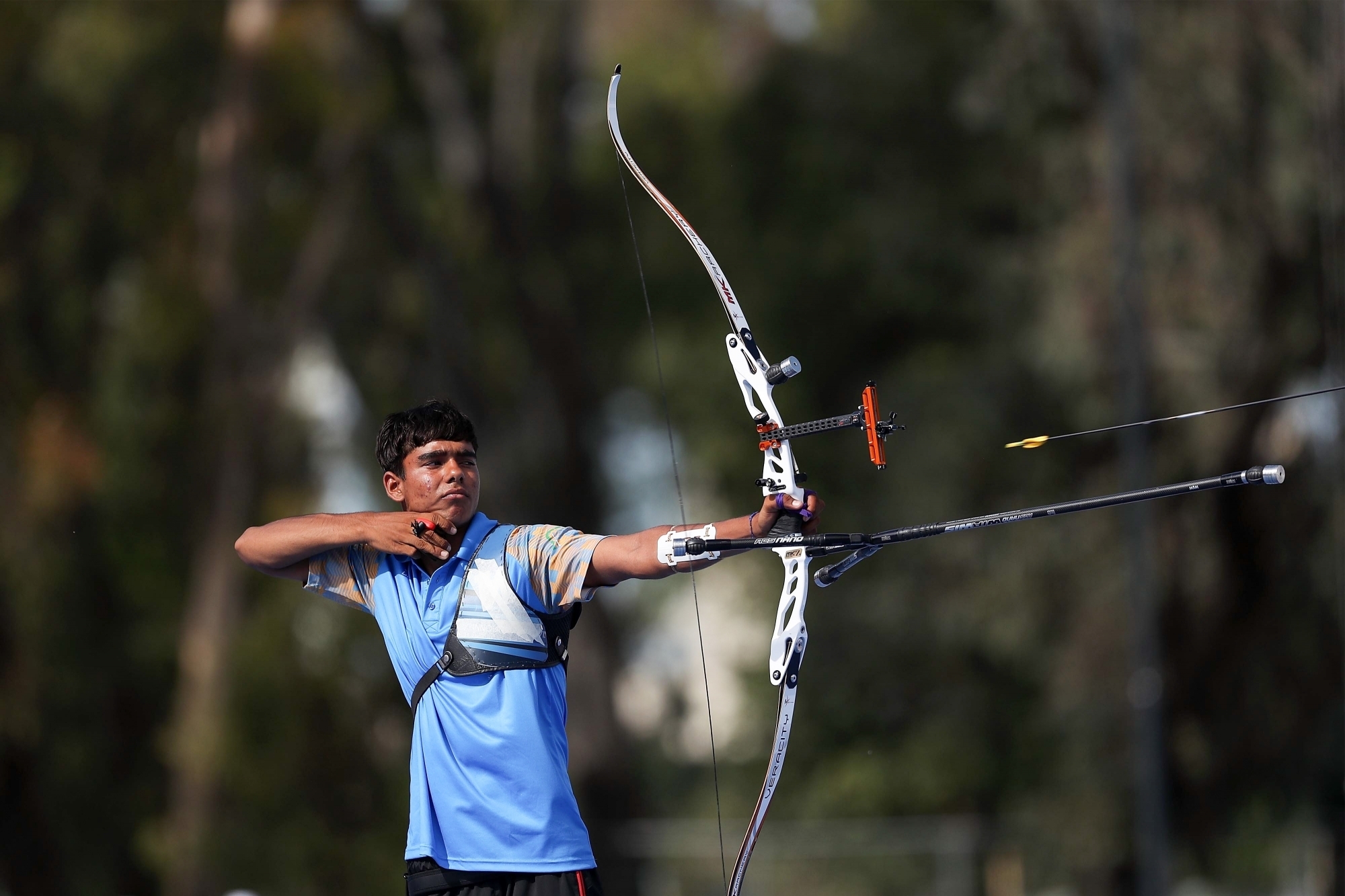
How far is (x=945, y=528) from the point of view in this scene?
3592 millimetres

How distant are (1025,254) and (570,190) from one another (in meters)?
5.52

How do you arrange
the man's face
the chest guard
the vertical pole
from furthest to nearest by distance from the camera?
the vertical pole < the man's face < the chest guard

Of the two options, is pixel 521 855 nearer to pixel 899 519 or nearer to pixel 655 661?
pixel 899 519

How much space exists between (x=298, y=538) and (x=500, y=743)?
28.0 inches

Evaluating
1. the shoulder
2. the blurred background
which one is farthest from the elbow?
the blurred background

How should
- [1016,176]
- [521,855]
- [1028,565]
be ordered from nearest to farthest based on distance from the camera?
[521,855] < [1028,565] < [1016,176]

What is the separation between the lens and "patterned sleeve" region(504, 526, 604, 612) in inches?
140

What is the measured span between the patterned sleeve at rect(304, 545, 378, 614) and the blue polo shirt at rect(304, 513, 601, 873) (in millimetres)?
249

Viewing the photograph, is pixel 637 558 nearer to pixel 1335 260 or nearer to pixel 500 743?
pixel 500 743

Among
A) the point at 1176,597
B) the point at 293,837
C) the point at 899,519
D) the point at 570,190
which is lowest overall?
the point at 293,837

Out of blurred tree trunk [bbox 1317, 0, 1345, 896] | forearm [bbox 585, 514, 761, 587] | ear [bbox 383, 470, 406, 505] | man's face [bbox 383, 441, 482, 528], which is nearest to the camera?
forearm [bbox 585, 514, 761, 587]

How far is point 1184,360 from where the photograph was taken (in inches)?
637

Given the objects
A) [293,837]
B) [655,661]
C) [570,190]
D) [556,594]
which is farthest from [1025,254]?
[556,594]

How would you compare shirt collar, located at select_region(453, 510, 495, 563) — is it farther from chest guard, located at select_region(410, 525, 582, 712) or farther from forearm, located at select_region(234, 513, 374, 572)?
forearm, located at select_region(234, 513, 374, 572)
